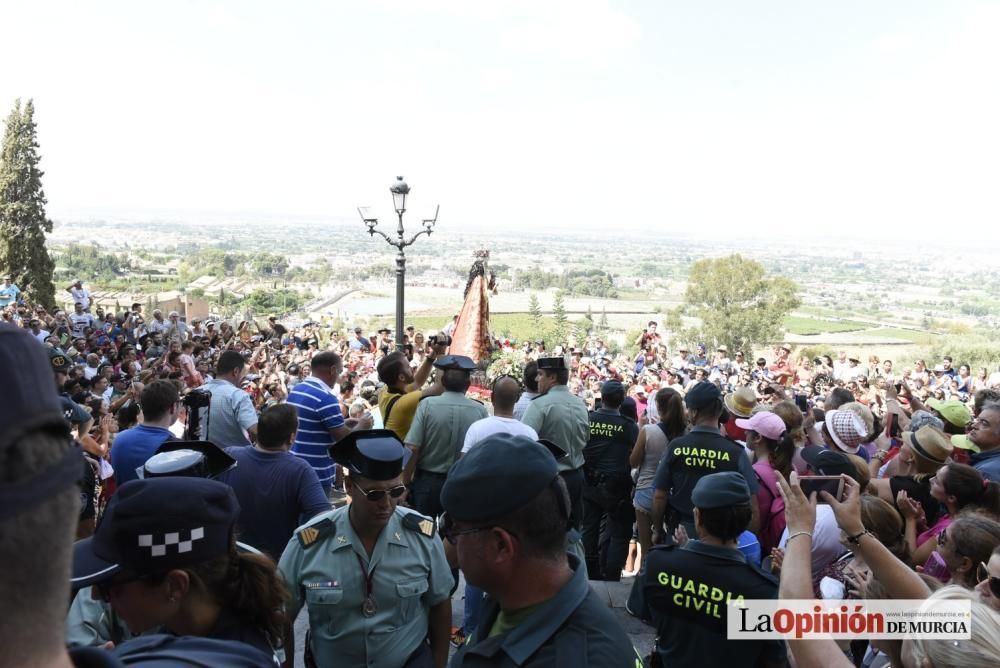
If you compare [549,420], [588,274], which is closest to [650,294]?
[588,274]

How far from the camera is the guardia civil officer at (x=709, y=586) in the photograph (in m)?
2.71

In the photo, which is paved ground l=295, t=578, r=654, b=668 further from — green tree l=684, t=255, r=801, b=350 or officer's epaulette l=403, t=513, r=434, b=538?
green tree l=684, t=255, r=801, b=350

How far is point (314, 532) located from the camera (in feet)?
9.05

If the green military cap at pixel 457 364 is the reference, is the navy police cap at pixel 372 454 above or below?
above

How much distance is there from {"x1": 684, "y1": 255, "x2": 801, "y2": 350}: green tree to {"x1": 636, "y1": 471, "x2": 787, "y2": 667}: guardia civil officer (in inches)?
2609

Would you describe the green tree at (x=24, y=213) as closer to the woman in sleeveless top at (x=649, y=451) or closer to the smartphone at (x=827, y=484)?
the woman in sleeveless top at (x=649, y=451)

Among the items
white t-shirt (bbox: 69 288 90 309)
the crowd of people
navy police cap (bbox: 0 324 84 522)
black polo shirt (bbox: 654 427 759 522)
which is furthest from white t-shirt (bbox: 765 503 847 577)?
white t-shirt (bbox: 69 288 90 309)

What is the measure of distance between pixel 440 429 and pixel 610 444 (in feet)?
5.19

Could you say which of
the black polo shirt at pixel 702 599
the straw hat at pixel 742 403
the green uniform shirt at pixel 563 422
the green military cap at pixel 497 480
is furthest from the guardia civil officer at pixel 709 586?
the straw hat at pixel 742 403

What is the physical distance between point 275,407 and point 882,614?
2771mm

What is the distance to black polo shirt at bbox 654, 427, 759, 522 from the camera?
4434 millimetres

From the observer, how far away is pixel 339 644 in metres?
2.68

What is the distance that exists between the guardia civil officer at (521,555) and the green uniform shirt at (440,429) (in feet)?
9.87

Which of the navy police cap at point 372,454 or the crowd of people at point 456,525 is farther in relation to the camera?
the navy police cap at point 372,454
